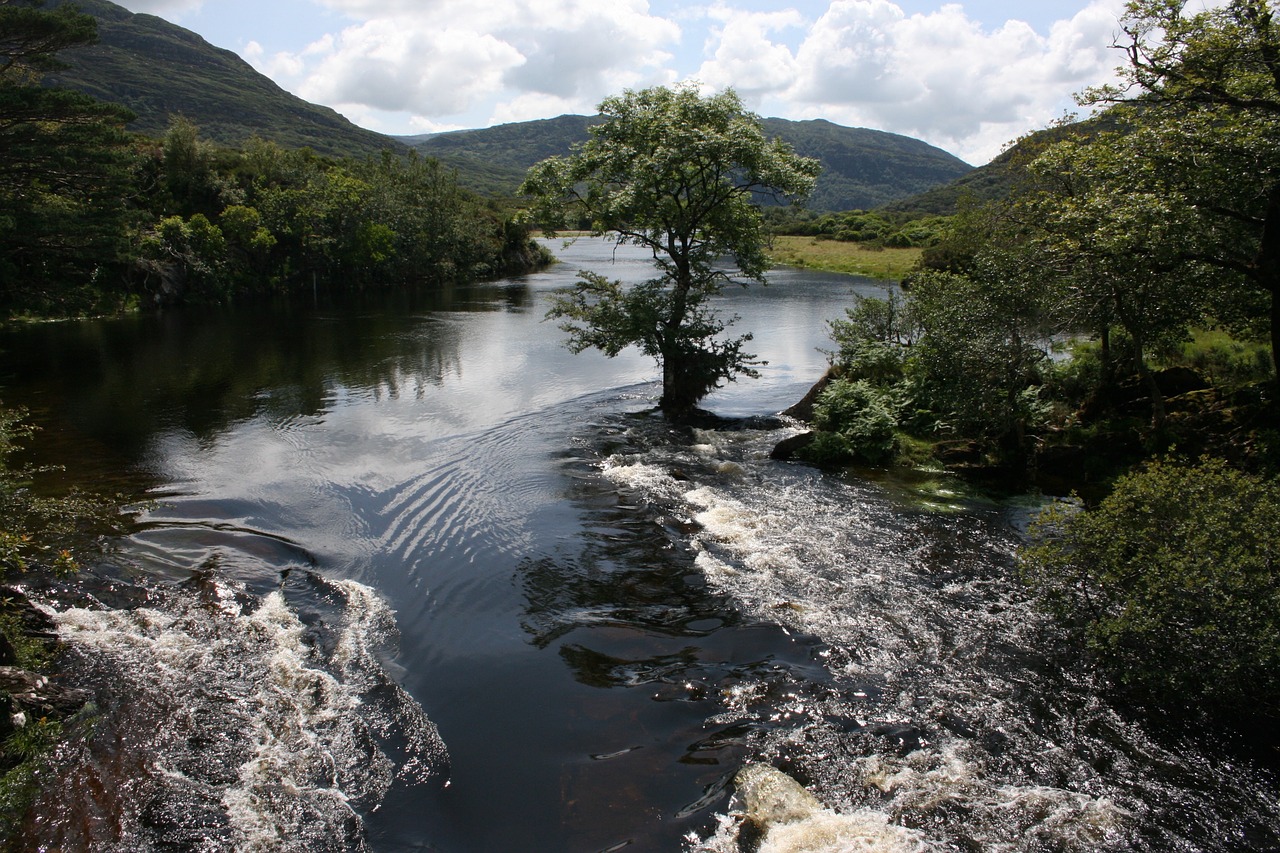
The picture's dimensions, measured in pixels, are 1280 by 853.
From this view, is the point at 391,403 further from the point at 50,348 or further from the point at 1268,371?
the point at 1268,371

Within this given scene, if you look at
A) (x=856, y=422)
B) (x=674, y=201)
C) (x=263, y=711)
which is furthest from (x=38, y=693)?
(x=674, y=201)

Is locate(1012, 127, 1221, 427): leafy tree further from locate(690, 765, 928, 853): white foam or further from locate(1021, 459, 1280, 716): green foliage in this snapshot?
locate(690, 765, 928, 853): white foam

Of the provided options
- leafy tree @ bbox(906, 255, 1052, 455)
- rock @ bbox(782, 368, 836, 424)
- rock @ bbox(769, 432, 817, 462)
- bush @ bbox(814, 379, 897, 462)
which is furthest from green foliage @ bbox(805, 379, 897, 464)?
rock @ bbox(782, 368, 836, 424)

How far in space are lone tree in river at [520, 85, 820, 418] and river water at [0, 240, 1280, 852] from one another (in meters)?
5.21

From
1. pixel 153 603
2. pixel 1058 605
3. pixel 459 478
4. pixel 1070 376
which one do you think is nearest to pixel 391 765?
pixel 153 603

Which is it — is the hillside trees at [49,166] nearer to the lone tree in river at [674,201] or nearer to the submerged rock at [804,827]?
the lone tree in river at [674,201]

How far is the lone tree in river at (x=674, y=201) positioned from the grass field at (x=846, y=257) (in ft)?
171

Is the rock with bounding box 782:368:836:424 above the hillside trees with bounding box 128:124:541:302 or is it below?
below

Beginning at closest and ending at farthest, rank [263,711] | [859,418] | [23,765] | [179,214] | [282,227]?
1. [23,765]
2. [263,711]
3. [859,418]
4. [179,214]
5. [282,227]

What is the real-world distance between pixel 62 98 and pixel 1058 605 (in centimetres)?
4270

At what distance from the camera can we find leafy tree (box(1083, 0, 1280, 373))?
13820 millimetres

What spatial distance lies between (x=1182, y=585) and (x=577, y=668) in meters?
8.18

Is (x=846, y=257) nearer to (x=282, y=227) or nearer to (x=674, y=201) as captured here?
(x=282, y=227)

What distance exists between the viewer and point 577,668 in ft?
36.3
